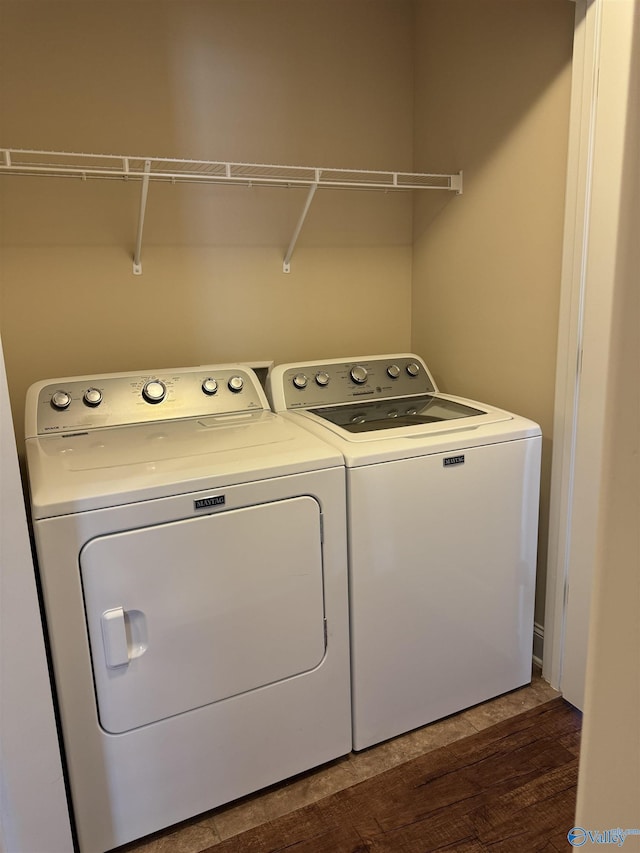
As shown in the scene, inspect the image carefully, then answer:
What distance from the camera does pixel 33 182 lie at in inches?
77.5

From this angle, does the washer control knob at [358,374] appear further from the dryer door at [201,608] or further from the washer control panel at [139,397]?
the dryer door at [201,608]

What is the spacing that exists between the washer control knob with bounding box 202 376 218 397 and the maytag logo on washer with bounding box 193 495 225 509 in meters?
0.63

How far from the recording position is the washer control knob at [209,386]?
→ 2.01 m

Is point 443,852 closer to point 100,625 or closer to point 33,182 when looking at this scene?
point 100,625

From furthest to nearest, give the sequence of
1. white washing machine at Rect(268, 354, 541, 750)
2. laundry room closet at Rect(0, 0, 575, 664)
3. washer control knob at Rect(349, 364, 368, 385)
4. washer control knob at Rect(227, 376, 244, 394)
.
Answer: washer control knob at Rect(349, 364, 368, 385), washer control knob at Rect(227, 376, 244, 394), laundry room closet at Rect(0, 0, 575, 664), white washing machine at Rect(268, 354, 541, 750)

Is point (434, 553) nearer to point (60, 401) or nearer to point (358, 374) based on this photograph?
point (358, 374)

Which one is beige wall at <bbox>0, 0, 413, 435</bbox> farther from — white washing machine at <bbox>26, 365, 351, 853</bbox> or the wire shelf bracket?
white washing machine at <bbox>26, 365, 351, 853</bbox>

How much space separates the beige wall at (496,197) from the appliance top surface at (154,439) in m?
0.79

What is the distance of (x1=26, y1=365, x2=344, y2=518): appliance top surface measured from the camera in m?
1.39

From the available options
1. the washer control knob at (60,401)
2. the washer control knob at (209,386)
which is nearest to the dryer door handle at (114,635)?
the washer control knob at (60,401)

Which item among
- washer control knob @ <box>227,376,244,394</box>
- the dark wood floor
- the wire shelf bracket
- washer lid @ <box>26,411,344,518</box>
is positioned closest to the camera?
washer lid @ <box>26,411,344,518</box>

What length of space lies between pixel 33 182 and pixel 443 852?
2.23m

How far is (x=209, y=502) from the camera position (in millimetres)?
1445

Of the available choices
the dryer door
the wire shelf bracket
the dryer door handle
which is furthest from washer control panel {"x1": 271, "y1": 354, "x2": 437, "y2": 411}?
the dryer door handle
